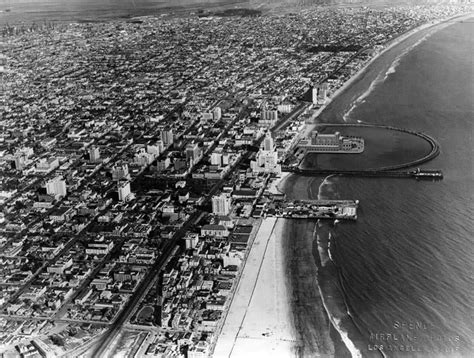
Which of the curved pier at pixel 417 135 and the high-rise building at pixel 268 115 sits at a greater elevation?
the high-rise building at pixel 268 115

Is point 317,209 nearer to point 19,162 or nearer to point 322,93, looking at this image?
point 19,162

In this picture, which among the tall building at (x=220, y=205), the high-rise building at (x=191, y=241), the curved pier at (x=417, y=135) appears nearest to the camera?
the high-rise building at (x=191, y=241)

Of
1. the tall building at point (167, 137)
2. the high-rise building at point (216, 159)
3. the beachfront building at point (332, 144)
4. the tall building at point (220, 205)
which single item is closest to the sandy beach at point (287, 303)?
the tall building at point (220, 205)

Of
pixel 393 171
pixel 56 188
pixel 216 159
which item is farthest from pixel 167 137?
pixel 393 171

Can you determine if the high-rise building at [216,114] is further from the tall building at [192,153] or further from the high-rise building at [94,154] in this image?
the high-rise building at [94,154]

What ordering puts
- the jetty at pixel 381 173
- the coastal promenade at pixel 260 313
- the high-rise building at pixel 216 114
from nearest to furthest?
the coastal promenade at pixel 260 313 < the jetty at pixel 381 173 < the high-rise building at pixel 216 114

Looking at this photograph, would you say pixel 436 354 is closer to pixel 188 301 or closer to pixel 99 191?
pixel 188 301
